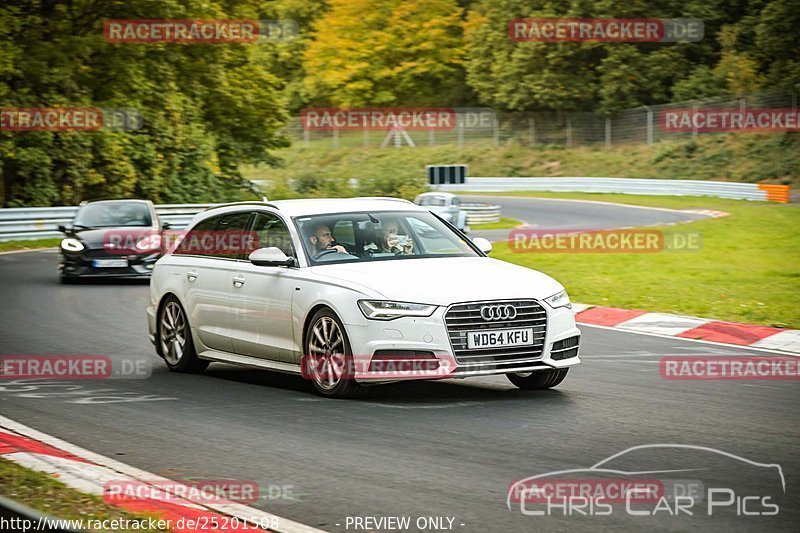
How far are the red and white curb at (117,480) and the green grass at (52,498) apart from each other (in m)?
0.09

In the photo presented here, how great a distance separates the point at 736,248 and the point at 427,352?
20.7 m

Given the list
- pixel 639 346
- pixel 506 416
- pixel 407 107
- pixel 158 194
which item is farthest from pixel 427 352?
pixel 407 107

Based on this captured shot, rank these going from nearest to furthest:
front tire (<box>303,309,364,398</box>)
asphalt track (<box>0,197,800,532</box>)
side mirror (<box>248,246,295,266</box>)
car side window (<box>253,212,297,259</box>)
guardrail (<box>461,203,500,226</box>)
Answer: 1. asphalt track (<box>0,197,800,532</box>)
2. front tire (<box>303,309,364,398</box>)
3. side mirror (<box>248,246,295,266</box>)
4. car side window (<box>253,212,297,259</box>)
5. guardrail (<box>461,203,500,226</box>)

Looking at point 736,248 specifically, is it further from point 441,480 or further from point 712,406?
point 441,480

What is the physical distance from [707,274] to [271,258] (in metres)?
13.7

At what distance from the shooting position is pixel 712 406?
9.45 meters

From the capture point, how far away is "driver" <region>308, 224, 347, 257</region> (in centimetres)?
1050

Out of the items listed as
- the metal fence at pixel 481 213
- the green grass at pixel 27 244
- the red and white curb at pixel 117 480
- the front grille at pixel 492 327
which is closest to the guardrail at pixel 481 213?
the metal fence at pixel 481 213

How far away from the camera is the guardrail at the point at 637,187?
5159cm

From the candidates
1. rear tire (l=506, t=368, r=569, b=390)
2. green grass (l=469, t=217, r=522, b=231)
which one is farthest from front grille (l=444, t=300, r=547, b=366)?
green grass (l=469, t=217, r=522, b=231)

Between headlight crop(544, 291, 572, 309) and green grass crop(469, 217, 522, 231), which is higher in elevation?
headlight crop(544, 291, 572, 309)

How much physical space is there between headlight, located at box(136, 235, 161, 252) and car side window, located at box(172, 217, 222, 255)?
10448mm

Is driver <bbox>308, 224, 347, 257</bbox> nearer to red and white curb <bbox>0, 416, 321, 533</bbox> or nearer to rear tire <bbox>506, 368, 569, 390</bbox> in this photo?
rear tire <bbox>506, 368, 569, 390</bbox>

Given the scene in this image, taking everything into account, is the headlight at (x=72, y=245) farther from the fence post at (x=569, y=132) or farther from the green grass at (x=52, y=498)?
the fence post at (x=569, y=132)
